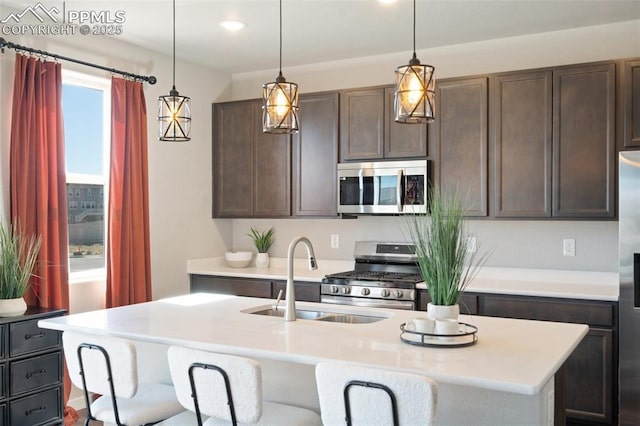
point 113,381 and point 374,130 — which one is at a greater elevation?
point 374,130

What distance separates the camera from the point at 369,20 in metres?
4.18

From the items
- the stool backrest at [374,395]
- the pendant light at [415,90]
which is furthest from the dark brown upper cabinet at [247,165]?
the stool backrest at [374,395]

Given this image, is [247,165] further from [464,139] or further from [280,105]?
[280,105]

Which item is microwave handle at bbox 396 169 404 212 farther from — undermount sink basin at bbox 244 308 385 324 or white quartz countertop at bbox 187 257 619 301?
undermount sink basin at bbox 244 308 385 324

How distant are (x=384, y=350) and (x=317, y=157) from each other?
2.98 meters

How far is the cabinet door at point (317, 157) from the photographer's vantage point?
4.94m

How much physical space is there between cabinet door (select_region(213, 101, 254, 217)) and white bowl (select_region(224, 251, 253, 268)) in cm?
36

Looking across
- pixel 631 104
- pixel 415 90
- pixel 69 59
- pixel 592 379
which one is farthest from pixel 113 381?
pixel 631 104

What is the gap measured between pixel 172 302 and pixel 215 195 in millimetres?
2275

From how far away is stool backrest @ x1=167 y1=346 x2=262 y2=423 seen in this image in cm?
208

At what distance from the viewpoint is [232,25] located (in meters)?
4.27

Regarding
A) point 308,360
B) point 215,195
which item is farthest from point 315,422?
point 215,195

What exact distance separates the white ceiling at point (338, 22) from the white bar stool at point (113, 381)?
2266mm

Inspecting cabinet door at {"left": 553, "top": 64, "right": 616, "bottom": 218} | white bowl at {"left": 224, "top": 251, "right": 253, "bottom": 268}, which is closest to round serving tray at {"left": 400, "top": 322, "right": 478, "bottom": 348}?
cabinet door at {"left": 553, "top": 64, "right": 616, "bottom": 218}
